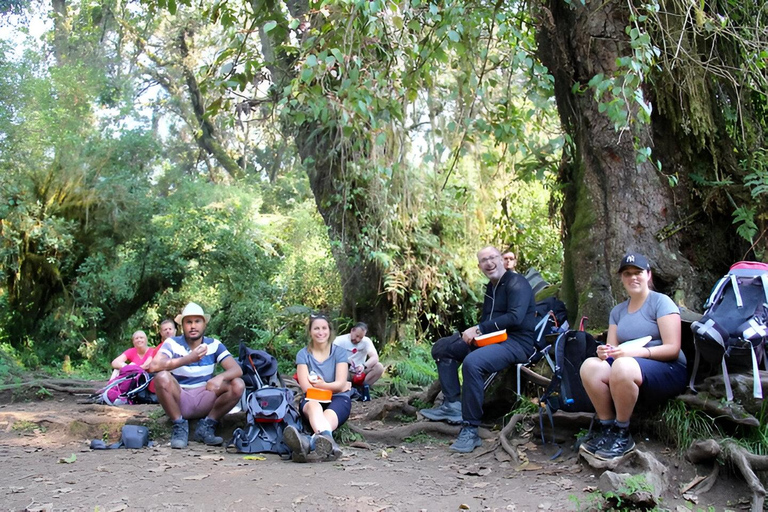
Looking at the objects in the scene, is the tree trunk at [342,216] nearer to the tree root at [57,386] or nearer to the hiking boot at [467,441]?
the tree root at [57,386]

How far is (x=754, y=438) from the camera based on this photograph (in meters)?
4.52

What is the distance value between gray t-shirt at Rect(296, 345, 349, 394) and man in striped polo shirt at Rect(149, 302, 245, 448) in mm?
638

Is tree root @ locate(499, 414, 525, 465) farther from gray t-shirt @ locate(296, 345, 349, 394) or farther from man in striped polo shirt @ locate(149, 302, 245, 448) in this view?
man in striped polo shirt @ locate(149, 302, 245, 448)

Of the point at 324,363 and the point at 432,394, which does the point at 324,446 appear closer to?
the point at 324,363

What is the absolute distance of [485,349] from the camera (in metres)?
6.01

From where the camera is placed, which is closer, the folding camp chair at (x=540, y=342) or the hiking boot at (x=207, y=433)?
the folding camp chair at (x=540, y=342)

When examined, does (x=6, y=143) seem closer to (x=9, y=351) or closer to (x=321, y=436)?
(x=9, y=351)

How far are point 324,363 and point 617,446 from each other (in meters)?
2.65

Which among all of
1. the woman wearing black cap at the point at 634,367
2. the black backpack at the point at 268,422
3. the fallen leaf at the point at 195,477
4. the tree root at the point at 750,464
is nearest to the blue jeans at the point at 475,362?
the woman wearing black cap at the point at 634,367

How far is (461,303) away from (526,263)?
1.44m

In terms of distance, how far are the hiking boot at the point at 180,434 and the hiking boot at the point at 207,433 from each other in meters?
0.15

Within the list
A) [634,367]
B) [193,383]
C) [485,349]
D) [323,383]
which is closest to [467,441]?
[485,349]

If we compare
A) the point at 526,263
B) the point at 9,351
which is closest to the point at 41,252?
the point at 9,351

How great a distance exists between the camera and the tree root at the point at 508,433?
5.33 metres
